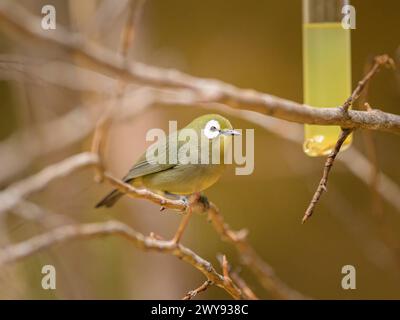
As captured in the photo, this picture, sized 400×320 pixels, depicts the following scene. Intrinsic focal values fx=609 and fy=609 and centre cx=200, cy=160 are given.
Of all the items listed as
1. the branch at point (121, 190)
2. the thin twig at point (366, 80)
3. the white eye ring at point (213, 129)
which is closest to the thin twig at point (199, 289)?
the branch at point (121, 190)

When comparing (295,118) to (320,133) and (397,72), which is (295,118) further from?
(397,72)

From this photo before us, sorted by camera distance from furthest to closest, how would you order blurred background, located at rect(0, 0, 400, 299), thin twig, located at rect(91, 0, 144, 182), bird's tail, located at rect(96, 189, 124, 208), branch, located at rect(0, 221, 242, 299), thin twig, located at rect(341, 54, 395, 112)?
blurred background, located at rect(0, 0, 400, 299)
bird's tail, located at rect(96, 189, 124, 208)
thin twig, located at rect(341, 54, 395, 112)
branch, located at rect(0, 221, 242, 299)
thin twig, located at rect(91, 0, 144, 182)

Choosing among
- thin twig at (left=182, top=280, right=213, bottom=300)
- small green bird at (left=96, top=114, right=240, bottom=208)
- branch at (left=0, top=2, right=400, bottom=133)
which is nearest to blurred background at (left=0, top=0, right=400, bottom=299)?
small green bird at (left=96, top=114, right=240, bottom=208)

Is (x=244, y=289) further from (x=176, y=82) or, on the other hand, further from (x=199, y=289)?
(x=176, y=82)

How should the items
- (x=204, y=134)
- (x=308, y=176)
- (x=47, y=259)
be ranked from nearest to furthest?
(x=204, y=134) < (x=47, y=259) < (x=308, y=176)

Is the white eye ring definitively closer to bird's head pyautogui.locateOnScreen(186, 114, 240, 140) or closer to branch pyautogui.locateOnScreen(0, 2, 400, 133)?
bird's head pyautogui.locateOnScreen(186, 114, 240, 140)

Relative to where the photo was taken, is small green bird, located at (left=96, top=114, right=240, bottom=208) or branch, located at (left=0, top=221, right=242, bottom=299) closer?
branch, located at (left=0, top=221, right=242, bottom=299)
